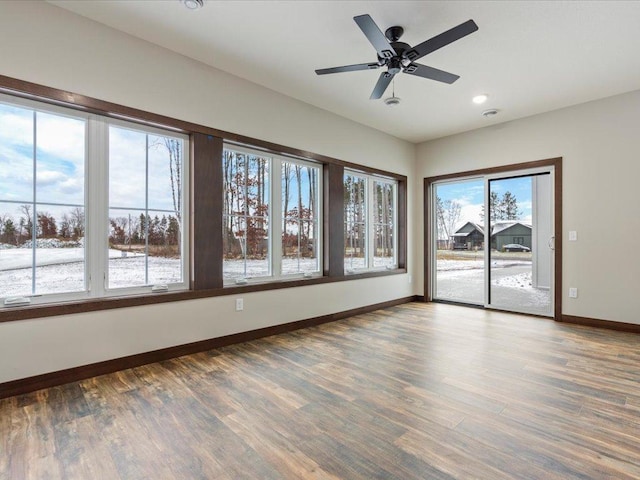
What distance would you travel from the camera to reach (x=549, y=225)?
491 centimetres

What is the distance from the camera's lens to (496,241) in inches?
213

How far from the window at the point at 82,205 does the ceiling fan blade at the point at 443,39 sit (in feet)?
7.58

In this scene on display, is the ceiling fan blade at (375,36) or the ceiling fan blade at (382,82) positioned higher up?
the ceiling fan blade at (375,36)

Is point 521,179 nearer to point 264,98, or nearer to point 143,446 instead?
point 264,98

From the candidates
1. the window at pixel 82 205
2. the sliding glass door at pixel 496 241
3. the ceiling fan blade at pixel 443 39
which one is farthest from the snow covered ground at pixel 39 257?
A: the sliding glass door at pixel 496 241

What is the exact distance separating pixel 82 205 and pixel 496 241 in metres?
5.47

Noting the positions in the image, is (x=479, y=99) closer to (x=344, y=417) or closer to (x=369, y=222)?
(x=369, y=222)

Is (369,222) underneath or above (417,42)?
underneath

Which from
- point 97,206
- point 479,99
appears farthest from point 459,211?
point 97,206

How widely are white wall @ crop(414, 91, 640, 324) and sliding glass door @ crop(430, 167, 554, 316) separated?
299 mm

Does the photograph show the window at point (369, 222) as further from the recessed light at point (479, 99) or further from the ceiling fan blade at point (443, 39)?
the ceiling fan blade at point (443, 39)

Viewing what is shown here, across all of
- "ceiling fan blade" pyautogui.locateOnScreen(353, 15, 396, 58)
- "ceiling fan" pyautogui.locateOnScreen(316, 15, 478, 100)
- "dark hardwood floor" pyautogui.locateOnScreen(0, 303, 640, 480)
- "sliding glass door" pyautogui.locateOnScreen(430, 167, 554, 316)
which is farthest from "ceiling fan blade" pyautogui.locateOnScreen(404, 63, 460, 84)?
"sliding glass door" pyautogui.locateOnScreen(430, 167, 554, 316)

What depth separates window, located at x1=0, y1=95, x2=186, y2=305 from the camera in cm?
254

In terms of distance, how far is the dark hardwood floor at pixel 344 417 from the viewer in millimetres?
1688
